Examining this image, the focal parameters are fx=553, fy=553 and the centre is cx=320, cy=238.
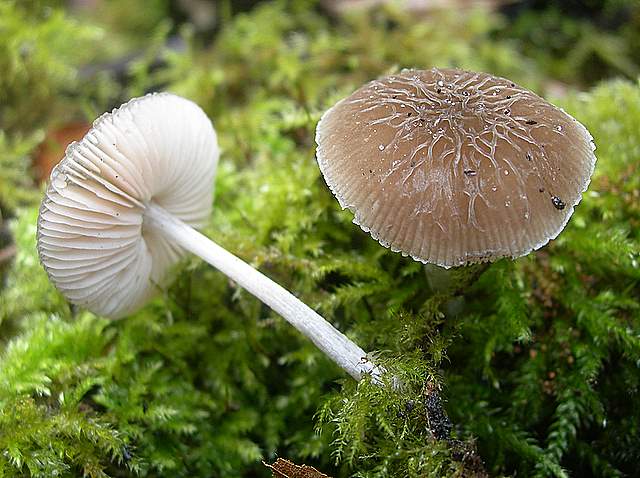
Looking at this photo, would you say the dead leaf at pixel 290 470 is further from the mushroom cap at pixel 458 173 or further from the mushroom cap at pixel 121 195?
the mushroom cap at pixel 121 195

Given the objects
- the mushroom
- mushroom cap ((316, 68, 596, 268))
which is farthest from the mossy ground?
mushroom cap ((316, 68, 596, 268))

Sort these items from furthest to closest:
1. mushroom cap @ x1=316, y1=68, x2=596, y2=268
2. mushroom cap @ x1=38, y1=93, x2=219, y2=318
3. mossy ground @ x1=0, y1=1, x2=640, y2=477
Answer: mossy ground @ x1=0, y1=1, x2=640, y2=477
mushroom cap @ x1=38, y1=93, x2=219, y2=318
mushroom cap @ x1=316, y1=68, x2=596, y2=268

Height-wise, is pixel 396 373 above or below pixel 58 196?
below

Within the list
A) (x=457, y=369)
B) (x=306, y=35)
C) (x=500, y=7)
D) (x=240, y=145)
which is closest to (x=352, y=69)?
(x=306, y=35)

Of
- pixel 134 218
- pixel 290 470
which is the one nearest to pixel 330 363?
pixel 290 470

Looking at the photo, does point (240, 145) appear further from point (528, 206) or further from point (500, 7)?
point (500, 7)

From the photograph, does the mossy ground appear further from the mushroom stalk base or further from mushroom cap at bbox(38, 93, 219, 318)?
mushroom cap at bbox(38, 93, 219, 318)

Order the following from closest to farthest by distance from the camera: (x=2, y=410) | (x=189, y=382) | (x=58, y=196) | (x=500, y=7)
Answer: (x=58, y=196) < (x=2, y=410) < (x=189, y=382) < (x=500, y=7)
